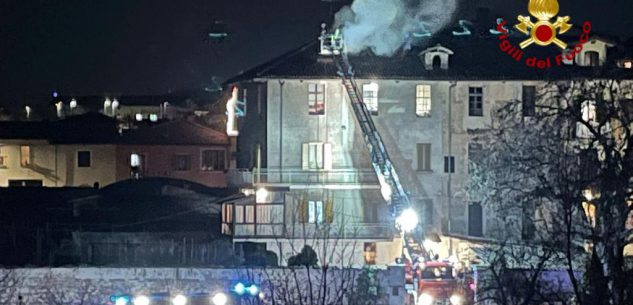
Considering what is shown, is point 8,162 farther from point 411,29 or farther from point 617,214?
point 617,214

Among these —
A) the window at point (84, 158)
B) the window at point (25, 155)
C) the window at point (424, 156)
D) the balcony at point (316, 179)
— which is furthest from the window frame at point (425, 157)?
the window at point (25, 155)

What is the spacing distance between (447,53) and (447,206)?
5.43 metres

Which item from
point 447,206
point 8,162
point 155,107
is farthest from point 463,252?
point 155,107

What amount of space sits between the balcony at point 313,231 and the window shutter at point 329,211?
460mm

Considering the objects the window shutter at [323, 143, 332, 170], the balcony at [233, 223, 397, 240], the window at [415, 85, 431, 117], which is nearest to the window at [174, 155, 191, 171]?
the window shutter at [323, 143, 332, 170]

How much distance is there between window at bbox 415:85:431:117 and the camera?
49.1 m

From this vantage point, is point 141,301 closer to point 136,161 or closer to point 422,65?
point 422,65

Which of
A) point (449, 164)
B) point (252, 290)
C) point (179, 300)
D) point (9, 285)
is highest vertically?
point (449, 164)

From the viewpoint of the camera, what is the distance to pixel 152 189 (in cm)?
5741

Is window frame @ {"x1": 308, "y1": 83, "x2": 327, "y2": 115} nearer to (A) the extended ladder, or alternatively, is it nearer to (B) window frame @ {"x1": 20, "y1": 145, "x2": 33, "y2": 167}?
(A) the extended ladder

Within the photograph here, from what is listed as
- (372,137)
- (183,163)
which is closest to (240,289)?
(372,137)

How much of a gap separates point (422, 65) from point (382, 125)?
2592 mm

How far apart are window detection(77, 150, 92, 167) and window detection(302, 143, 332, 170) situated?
21255 millimetres

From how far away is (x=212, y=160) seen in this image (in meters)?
65.1
